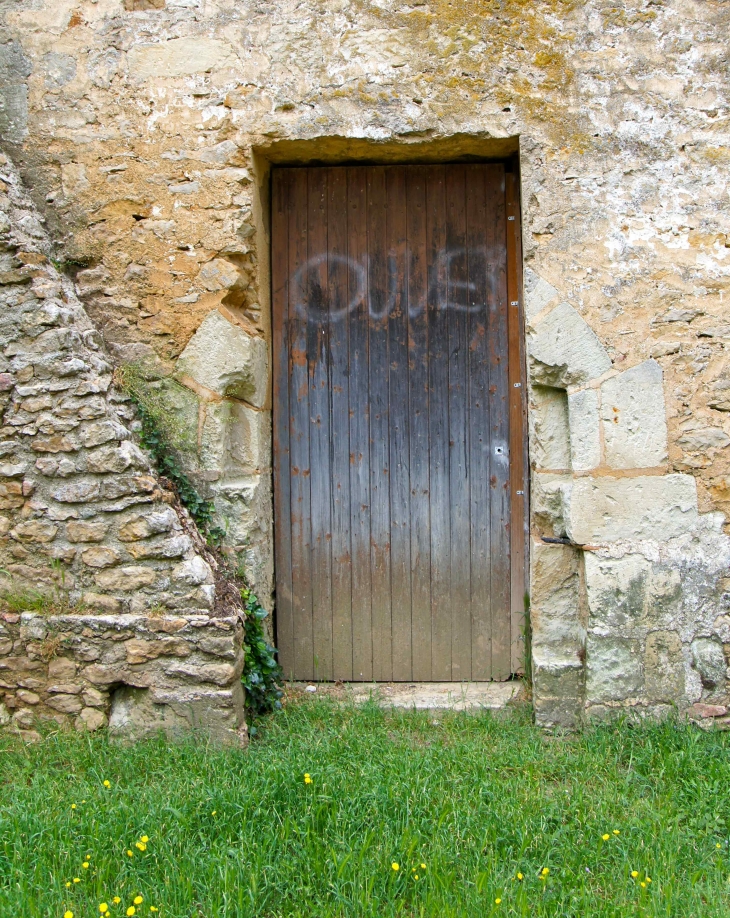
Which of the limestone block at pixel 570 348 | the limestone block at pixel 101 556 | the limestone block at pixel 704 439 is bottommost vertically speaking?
the limestone block at pixel 101 556

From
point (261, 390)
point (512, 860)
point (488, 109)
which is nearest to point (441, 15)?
point (488, 109)

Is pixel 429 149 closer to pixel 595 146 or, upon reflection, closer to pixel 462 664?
pixel 595 146

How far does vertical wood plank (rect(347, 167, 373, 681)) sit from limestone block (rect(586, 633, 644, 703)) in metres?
1.16

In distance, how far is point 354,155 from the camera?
3.73 m

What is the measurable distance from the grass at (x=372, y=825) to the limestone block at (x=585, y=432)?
1.18 metres

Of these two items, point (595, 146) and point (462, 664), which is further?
point (462, 664)

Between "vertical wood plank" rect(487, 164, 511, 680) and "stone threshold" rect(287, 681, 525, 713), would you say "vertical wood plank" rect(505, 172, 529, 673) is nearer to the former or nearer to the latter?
"vertical wood plank" rect(487, 164, 511, 680)

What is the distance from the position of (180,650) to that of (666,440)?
232 centimetres

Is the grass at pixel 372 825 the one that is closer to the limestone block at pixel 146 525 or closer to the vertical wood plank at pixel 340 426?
the vertical wood plank at pixel 340 426

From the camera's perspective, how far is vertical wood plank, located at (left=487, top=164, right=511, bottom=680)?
388 cm

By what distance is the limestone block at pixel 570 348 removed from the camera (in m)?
3.41

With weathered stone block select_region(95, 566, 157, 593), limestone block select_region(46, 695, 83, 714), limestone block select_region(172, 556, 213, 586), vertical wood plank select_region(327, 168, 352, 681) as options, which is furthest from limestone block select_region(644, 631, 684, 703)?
limestone block select_region(46, 695, 83, 714)

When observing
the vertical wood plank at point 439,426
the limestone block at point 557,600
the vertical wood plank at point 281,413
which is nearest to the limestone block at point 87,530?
the vertical wood plank at point 281,413

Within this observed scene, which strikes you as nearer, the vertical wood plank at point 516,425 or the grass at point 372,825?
the grass at point 372,825
